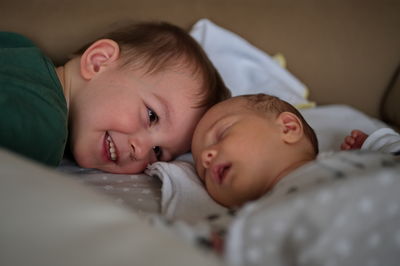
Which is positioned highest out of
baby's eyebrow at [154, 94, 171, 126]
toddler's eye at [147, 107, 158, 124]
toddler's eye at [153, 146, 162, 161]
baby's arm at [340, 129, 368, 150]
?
baby's eyebrow at [154, 94, 171, 126]

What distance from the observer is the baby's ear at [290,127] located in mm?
822

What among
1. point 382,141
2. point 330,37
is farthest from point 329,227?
point 330,37

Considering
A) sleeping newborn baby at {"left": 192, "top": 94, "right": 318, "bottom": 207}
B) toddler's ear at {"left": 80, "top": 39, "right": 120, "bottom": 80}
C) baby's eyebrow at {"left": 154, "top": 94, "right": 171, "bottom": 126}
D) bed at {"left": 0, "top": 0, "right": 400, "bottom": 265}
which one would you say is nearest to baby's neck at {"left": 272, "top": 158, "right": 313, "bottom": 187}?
sleeping newborn baby at {"left": 192, "top": 94, "right": 318, "bottom": 207}

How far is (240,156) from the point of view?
772 millimetres

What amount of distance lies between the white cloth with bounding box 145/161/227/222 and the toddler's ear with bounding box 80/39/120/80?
0.26 meters

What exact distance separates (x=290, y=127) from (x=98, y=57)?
19.5 inches

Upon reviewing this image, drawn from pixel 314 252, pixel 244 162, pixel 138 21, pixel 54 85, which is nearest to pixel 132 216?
pixel 314 252

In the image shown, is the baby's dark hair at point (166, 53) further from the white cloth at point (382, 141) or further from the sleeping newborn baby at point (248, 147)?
the white cloth at point (382, 141)

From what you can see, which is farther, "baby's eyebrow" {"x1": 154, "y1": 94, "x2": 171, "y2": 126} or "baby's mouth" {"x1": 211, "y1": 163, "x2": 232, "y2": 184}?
"baby's eyebrow" {"x1": 154, "y1": 94, "x2": 171, "y2": 126}

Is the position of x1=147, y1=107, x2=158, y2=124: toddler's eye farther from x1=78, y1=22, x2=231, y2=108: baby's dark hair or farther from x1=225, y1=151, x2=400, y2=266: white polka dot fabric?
x1=225, y1=151, x2=400, y2=266: white polka dot fabric

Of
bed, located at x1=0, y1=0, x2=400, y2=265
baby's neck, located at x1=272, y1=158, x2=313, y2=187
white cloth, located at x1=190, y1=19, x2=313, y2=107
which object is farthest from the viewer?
white cloth, located at x1=190, y1=19, x2=313, y2=107

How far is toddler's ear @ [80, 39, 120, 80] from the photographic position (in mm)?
1031

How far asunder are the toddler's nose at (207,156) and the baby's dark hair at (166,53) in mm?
227

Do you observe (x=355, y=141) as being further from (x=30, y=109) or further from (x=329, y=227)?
(x=30, y=109)
